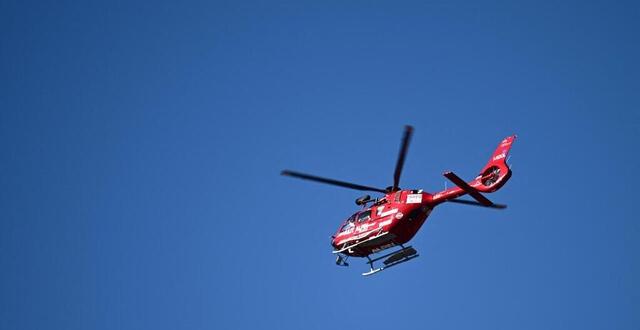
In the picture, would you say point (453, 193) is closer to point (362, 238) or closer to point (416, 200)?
point (416, 200)

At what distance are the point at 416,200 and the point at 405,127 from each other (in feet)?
13.3

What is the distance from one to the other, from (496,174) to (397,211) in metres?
3.24

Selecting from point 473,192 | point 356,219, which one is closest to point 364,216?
point 356,219

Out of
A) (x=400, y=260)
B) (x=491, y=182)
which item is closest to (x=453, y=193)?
(x=491, y=182)

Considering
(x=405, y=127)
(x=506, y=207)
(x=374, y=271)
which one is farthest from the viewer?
(x=374, y=271)

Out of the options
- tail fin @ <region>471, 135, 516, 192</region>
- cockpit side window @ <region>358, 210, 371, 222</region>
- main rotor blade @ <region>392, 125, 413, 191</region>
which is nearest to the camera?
main rotor blade @ <region>392, 125, 413, 191</region>

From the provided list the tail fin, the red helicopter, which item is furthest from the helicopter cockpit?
the tail fin

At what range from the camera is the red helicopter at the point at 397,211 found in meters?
25.6

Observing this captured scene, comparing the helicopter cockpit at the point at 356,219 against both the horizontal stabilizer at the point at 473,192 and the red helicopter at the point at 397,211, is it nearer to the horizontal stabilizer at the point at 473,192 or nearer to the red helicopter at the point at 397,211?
the red helicopter at the point at 397,211

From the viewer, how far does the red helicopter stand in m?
25.6

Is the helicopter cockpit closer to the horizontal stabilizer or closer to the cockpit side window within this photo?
the cockpit side window

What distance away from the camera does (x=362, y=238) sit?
1095 inches

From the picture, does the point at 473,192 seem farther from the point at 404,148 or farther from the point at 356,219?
→ the point at 356,219

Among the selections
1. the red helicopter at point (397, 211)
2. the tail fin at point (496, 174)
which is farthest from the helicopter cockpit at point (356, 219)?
the tail fin at point (496, 174)
